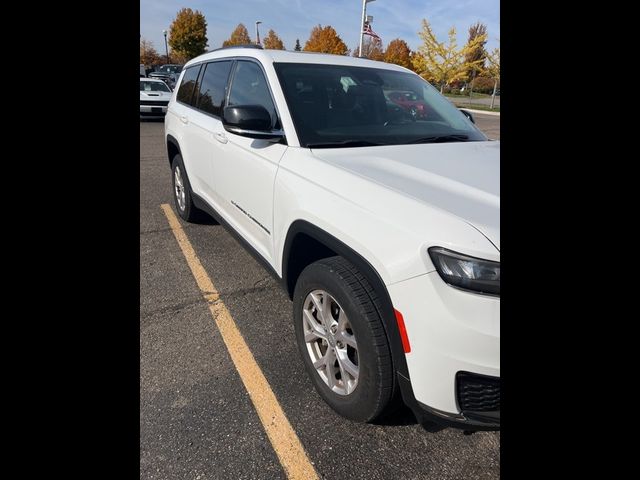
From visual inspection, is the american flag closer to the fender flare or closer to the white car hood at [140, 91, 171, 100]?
the white car hood at [140, 91, 171, 100]

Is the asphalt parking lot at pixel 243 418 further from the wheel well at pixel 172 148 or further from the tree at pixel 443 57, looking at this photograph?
the tree at pixel 443 57

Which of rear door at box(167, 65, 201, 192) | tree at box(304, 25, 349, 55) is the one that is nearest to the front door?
rear door at box(167, 65, 201, 192)

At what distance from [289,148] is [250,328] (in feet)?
4.08

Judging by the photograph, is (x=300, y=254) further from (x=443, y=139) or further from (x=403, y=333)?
(x=443, y=139)

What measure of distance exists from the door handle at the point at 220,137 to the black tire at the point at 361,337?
1.55m

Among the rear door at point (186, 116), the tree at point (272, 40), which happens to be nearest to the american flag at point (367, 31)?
the rear door at point (186, 116)

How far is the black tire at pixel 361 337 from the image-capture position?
1728 mm

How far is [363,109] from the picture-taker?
2.85 meters

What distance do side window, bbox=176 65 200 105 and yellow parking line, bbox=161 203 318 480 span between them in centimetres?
206

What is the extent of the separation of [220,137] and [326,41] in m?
39.6

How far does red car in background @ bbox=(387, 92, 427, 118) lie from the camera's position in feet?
9.84

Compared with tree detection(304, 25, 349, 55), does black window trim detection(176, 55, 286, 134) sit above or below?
below
